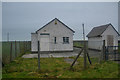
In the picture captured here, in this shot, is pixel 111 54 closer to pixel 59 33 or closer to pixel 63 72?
pixel 63 72

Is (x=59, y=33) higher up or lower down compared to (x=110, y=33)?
lower down

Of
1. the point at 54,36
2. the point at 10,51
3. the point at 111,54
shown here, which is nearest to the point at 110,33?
the point at 54,36

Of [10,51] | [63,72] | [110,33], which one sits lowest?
[63,72]

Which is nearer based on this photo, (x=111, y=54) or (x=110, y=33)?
(x=111, y=54)

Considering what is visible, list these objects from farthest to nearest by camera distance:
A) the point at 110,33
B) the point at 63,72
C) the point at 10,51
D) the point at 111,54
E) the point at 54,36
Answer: the point at 110,33 → the point at 54,36 → the point at 111,54 → the point at 10,51 → the point at 63,72

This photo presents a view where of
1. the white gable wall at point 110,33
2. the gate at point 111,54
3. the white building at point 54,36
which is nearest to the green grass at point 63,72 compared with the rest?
the gate at point 111,54

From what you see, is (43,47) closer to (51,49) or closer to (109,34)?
(51,49)

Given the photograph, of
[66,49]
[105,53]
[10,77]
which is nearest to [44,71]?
[10,77]

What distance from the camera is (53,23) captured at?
59.5 feet

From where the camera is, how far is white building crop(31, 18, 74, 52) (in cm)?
1753

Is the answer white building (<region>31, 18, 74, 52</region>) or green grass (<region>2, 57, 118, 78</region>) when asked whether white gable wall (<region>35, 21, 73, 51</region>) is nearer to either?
white building (<region>31, 18, 74, 52</region>)

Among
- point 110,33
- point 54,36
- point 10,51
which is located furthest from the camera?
point 110,33

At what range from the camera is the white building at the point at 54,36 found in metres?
17.5

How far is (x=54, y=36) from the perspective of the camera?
18109 millimetres
